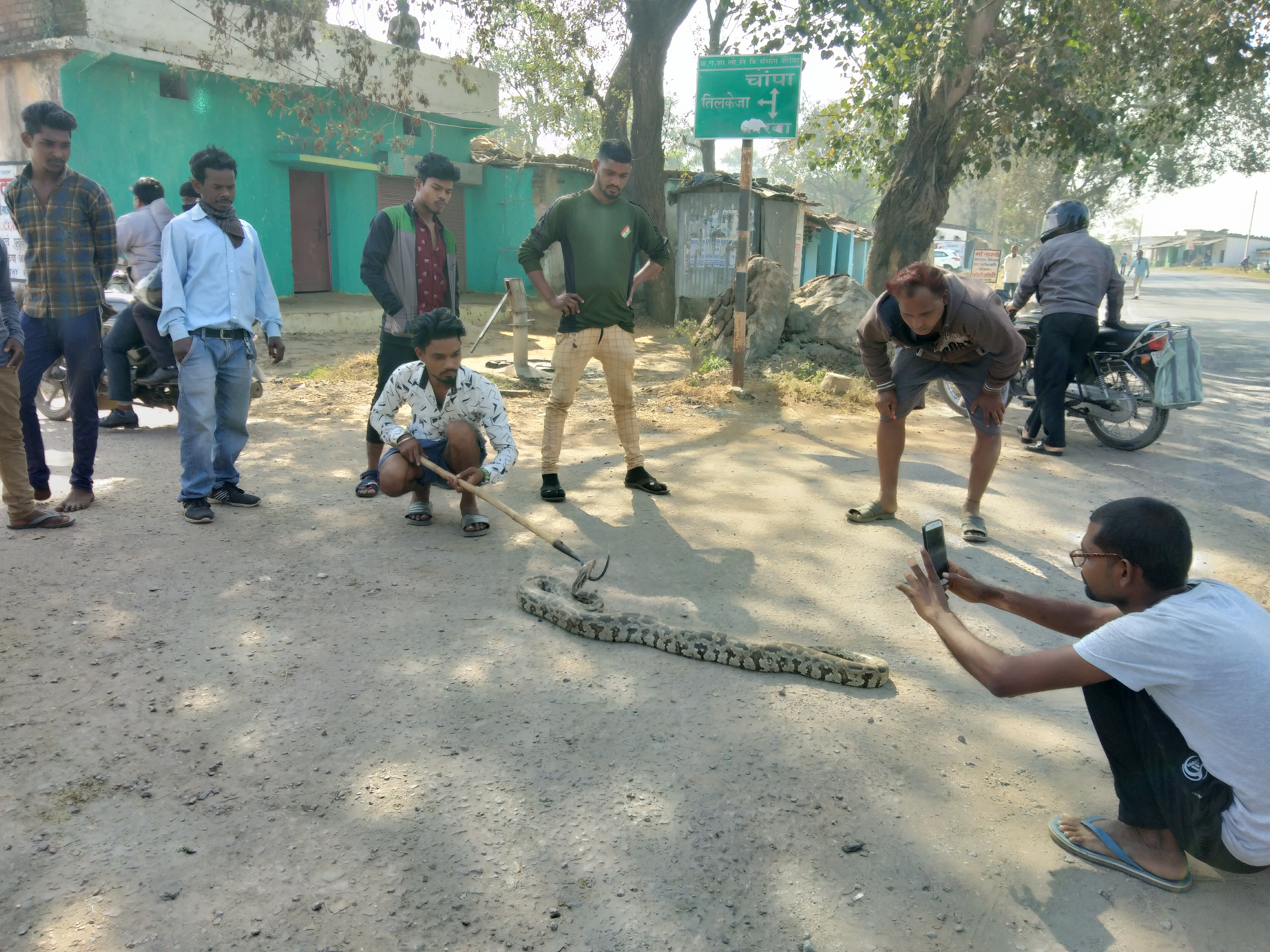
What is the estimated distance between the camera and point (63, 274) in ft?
17.8

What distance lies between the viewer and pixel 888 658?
4168mm

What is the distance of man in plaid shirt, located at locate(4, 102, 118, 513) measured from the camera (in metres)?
5.41

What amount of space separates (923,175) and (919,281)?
8.76 m

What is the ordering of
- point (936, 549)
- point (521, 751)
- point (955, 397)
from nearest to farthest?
point (936, 549), point (521, 751), point (955, 397)

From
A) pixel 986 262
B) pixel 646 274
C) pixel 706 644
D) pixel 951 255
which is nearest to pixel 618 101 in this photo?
pixel 986 262

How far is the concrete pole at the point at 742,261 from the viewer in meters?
9.59

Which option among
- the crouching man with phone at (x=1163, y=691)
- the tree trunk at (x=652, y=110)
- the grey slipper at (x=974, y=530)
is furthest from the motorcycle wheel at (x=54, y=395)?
the tree trunk at (x=652, y=110)

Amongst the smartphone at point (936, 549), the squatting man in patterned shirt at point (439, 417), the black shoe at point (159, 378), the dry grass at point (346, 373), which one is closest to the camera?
the smartphone at point (936, 549)

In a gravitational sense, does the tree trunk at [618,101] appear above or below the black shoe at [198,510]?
above

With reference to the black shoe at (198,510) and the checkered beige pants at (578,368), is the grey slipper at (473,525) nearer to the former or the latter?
the checkered beige pants at (578,368)

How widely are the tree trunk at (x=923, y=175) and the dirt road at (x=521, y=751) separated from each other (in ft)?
25.2

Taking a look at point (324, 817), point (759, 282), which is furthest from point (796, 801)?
point (759, 282)

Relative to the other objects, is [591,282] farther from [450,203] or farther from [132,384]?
[450,203]

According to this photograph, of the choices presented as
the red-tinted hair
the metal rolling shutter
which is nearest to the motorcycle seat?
the red-tinted hair
